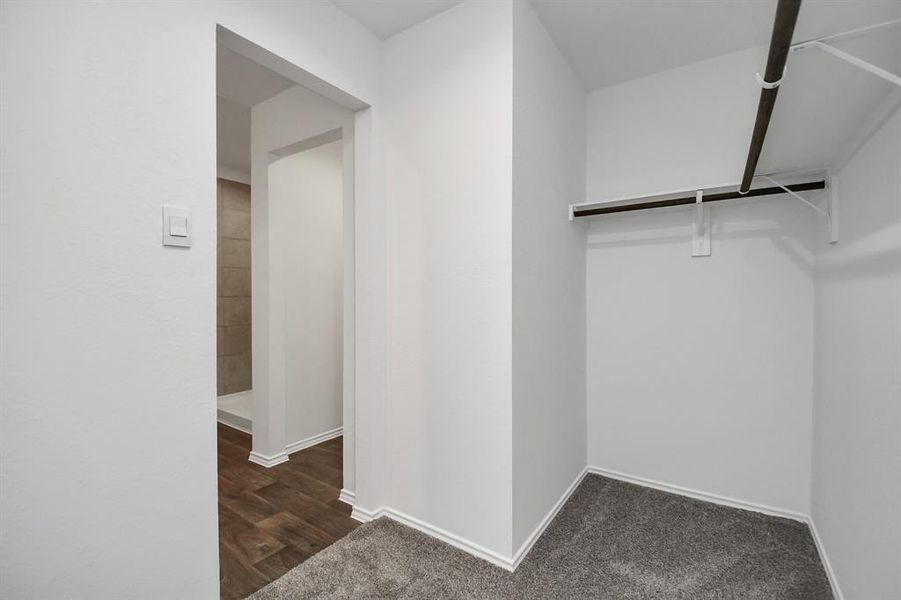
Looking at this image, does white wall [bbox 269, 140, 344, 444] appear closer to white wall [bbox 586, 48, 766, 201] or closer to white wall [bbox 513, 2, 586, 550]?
white wall [bbox 513, 2, 586, 550]

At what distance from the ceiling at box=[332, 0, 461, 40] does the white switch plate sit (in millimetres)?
1228

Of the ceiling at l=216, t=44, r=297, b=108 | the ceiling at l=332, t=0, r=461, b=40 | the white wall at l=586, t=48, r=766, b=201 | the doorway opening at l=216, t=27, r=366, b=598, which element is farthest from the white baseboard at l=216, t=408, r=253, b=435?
the white wall at l=586, t=48, r=766, b=201

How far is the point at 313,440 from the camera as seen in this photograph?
3.30 m

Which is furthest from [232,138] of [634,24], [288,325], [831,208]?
[831,208]

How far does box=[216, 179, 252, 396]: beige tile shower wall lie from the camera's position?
4.60 m

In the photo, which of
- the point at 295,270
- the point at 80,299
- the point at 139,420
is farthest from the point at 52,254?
the point at 295,270

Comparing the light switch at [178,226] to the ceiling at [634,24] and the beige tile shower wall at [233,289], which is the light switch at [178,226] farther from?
the beige tile shower wall at [233,289]

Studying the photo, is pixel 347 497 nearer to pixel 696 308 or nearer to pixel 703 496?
pixel 703 496

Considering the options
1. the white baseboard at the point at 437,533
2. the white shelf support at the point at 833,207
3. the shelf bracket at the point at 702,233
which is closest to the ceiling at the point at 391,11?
the shelf bracket at the point at 702,233

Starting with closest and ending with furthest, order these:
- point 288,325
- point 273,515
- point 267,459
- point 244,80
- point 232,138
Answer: point 273,515 < point 244,80 < point 267,459 < point 288,325 < point 232,138

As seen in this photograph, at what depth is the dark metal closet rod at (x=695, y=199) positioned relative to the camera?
6.11ft

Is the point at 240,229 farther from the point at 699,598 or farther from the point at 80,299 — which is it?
the point at 699,598

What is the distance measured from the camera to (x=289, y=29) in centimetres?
172

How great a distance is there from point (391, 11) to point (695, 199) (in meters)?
1.75
